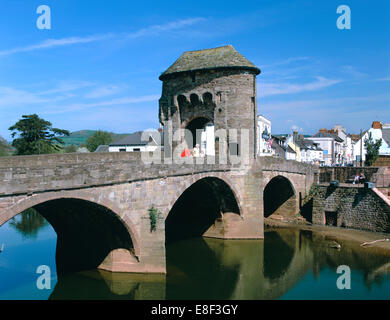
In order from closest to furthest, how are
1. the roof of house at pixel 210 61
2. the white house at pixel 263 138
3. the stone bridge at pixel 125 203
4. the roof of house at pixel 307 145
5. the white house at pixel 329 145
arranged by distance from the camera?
the stone bridge at pixel 125 203, the roof of house at pixel 210 61, the white house at pixel 263 138, the roof of house at pixel 307 145, the white house at pixel 329 145

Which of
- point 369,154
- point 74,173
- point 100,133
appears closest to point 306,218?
point 369,154

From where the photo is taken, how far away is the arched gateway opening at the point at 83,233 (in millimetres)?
15578

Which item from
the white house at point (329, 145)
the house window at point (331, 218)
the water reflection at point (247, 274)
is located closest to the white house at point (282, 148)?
the white house at point (329, 145)

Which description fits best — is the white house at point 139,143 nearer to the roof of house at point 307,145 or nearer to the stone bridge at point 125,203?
the roof of house at point 307,145

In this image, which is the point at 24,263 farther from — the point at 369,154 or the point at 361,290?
the point at 369,154

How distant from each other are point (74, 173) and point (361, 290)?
43.3ft

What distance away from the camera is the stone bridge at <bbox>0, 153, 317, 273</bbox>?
12266 millimetres

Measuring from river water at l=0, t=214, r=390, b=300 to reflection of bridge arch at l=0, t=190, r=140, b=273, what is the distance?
838mm

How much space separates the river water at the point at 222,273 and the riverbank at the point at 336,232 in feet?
2.18

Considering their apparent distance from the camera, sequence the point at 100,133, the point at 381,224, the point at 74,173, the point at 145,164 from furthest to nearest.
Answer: the point at 100,133, the point at 381,224, the point at 145,164, the point at 74,173

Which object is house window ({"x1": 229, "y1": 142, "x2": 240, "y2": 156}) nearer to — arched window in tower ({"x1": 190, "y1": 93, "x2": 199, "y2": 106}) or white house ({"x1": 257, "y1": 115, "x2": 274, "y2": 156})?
arched window in tower ({"x1": 190, "y1": 93, "x2": 199, "y2": 106})

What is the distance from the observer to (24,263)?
19203 millimetres

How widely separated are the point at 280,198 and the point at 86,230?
2038 centimetres

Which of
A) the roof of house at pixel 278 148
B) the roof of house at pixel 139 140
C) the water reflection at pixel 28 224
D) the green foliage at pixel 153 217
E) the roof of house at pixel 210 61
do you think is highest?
the roof of house at pixel 210 61
